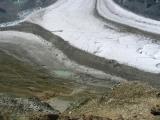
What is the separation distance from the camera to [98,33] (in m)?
65.6

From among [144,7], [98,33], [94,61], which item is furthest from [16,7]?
[94,61]

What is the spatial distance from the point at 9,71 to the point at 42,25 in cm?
2740

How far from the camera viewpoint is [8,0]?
296 ft

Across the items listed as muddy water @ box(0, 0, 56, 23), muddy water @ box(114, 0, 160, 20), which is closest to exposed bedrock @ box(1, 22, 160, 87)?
muddy water @ box(0, 0, 56, 23)

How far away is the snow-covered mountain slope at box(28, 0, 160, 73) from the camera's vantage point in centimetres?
5384

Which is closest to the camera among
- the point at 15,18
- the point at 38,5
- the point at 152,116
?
the point at 152,116

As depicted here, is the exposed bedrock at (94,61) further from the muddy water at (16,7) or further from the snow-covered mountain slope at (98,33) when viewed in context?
the muddy water at (16,7)

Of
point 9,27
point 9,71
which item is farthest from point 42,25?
point 9,71

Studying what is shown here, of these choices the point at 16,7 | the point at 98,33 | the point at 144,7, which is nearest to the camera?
the point at 98,33

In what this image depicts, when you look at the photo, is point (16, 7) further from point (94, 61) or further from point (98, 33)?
point (94, 61)

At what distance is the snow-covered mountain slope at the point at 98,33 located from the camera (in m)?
53.8

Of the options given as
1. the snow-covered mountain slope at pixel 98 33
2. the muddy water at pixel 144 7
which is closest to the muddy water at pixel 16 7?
the snow-covered mountain slope at pixel 98 33

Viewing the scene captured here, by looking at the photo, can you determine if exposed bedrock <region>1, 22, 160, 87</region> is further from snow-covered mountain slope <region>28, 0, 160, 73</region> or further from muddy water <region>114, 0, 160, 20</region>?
muddy water <region>114, 0, 160, 20</region>

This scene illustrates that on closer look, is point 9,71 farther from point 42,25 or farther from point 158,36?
point 42,25
